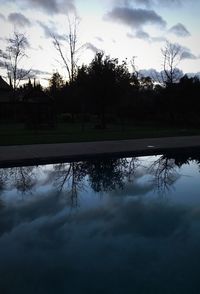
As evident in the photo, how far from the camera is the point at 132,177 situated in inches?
397

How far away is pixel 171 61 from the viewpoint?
40688 millimetres

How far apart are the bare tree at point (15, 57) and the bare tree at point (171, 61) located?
Result: 1749cm

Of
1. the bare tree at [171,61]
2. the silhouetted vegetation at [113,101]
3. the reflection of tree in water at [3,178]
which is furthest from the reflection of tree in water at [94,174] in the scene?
the bare tree at [171,61]

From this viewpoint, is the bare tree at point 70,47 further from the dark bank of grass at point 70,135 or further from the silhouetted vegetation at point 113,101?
the dark bank of grass at point 70,135

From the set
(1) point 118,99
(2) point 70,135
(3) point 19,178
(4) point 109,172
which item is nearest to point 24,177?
(3) point 19,178

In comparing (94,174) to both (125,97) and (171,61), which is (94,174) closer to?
(125,97)

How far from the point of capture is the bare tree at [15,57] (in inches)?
1716

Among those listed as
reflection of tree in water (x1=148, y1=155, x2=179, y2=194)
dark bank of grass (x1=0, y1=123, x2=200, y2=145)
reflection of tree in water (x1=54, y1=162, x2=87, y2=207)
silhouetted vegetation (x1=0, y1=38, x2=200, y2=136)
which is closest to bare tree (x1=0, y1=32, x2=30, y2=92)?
silhouetted vegetation (x1=0, y1=38, x2=200, y2=136)

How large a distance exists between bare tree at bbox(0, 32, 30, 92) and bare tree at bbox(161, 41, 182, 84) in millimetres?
17493

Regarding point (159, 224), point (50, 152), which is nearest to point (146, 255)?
point (159, 224)

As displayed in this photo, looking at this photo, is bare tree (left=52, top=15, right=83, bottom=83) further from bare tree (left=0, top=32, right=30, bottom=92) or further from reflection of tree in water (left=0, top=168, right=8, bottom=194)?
reflection of tree in water (left=0, top=168, right=8, bottom=194)

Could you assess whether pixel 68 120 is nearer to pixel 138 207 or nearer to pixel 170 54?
pixel 170 54

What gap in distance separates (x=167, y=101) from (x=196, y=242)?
1080 inches

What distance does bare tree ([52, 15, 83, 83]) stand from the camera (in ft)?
110
